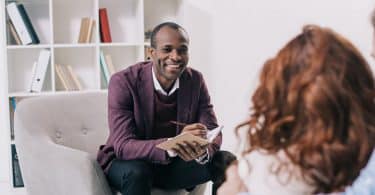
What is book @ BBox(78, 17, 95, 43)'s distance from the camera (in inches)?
143

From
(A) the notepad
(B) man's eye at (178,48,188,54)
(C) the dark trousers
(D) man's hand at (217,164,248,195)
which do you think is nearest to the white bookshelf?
(B) man's eye at (178,48,188,54)

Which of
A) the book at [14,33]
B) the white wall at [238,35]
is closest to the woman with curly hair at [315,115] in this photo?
the white wall at [238,35]

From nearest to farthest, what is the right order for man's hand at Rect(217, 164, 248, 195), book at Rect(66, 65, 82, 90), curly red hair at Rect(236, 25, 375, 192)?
curly red hair at Rect(236, 25, 375, 192)
man's hand at Rect(217, 164, 248, 195)
book at Rect(66, 65, 82, 90)

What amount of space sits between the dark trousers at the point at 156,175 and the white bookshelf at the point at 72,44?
132 centimetres

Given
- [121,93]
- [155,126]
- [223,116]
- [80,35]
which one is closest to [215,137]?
[155,126]

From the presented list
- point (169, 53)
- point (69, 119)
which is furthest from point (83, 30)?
point (169, 53)

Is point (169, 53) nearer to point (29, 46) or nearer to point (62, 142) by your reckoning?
point (62, 142)

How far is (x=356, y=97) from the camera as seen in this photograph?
1.10 meters

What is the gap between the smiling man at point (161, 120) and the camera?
2348 mm

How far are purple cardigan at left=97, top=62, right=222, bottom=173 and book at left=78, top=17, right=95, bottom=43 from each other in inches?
45.5

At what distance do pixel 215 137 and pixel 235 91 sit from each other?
1.10m

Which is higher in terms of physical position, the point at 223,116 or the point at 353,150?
the point at 353,150

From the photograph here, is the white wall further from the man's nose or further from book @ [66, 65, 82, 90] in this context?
book @ [66, 65, 82, 90]

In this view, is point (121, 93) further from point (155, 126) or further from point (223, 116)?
point (223, 116)
